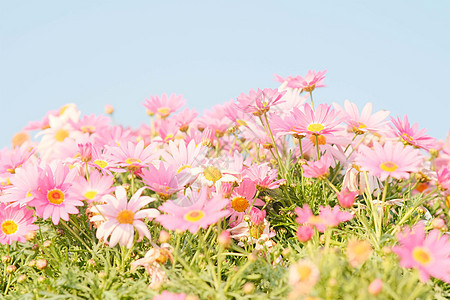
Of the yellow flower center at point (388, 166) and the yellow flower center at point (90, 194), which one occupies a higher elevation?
the yellow flower center at point (90, 194)

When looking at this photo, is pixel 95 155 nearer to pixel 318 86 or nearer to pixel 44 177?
pixel 44 177

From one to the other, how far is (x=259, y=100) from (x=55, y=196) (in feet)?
2.79

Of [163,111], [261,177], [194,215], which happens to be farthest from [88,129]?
[194,215]

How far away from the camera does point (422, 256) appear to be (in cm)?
112

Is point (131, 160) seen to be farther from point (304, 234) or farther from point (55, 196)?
point (304, 234)

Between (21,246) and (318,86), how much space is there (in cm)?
151

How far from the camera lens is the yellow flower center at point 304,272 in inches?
40.9

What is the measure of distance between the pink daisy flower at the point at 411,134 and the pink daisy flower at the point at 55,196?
4.14 ft

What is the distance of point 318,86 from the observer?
2062 mm

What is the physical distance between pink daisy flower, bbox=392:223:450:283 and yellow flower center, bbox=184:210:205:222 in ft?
1.72

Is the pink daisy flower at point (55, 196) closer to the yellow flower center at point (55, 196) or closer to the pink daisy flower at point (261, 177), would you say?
the yellow flower center at point (55, 196)

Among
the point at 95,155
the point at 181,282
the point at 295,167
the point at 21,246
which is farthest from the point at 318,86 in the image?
the point at 21,246

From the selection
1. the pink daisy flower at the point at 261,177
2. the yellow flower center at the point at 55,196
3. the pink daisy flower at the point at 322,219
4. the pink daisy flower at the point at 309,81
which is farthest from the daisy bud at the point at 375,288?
the pink daisy flower at the point at 309,81

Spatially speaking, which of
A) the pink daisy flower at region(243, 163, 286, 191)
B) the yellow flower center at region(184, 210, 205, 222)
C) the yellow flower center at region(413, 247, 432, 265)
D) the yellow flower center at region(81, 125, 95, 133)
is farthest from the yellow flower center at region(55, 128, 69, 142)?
the yellow flower center at region(413, 247, 432, 265)
